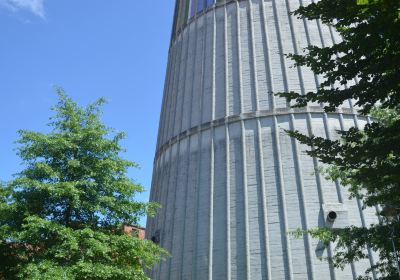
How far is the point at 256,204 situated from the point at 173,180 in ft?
17.7

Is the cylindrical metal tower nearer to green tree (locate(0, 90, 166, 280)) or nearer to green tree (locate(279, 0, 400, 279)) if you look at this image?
green tree (locate(0, 90, 166, 280))

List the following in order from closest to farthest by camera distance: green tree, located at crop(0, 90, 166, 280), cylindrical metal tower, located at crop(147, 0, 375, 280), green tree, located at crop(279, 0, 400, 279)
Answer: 1. green tree, located at crop(279, 0, 400, 279)
2. green tree, located at crop(0, 90, 166, 280)
3. cylindrical metal tower, located at crop(147, 0, 375, 280)

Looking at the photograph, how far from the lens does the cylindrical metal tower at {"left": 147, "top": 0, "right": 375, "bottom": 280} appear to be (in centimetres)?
1744

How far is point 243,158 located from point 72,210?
29.6 ft

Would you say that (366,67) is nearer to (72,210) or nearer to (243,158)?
(72,210)

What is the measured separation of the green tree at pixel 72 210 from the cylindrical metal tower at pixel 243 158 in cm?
545

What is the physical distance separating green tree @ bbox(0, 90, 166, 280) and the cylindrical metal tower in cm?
545

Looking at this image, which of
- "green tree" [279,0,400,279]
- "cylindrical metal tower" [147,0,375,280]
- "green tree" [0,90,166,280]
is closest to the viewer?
"green tree" [279,0,400,279]

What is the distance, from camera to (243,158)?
1966cm

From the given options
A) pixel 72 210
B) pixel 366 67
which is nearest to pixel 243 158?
pixel 72 210

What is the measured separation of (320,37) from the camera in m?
22.2

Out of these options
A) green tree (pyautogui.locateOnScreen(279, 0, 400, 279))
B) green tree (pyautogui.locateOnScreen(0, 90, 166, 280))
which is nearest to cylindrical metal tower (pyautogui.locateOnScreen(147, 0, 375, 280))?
green tree (pyautogui.locateOnScreen(0, 90, 166, 280))

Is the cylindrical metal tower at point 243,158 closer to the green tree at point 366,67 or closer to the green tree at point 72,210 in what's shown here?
the green tree at point 72,210

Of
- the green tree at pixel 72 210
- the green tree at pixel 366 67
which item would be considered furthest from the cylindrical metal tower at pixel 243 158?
the green tree at pixel 366 67
